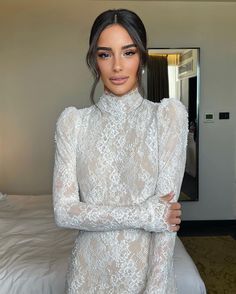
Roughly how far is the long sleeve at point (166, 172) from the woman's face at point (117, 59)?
0.12 metres

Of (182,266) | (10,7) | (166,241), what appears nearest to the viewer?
(166,241)

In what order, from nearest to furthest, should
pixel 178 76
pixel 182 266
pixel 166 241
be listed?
pixel 166 241, pixel 182 266, pixel 178 76

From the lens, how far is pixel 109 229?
0.98 meters

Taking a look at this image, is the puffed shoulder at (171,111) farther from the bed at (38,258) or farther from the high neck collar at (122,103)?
the bed at (38,258)

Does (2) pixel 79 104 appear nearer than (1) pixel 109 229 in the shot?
No

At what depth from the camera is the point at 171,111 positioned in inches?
39.0

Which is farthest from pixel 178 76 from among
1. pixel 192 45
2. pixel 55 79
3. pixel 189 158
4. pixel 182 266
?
pixel 182 266

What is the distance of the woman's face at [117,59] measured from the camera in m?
1.00

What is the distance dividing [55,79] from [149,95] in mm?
968

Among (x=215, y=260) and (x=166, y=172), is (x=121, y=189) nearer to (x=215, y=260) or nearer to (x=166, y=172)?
(x=166, y=172)

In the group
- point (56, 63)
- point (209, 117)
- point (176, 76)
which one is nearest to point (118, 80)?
point (56, 63)

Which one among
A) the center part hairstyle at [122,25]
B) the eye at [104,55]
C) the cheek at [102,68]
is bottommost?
the cheek at [102,68]

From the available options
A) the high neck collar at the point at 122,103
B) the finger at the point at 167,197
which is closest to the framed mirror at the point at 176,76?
the high neck collar at the point at 122,103

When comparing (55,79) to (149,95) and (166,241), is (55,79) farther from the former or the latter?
(166,241)
